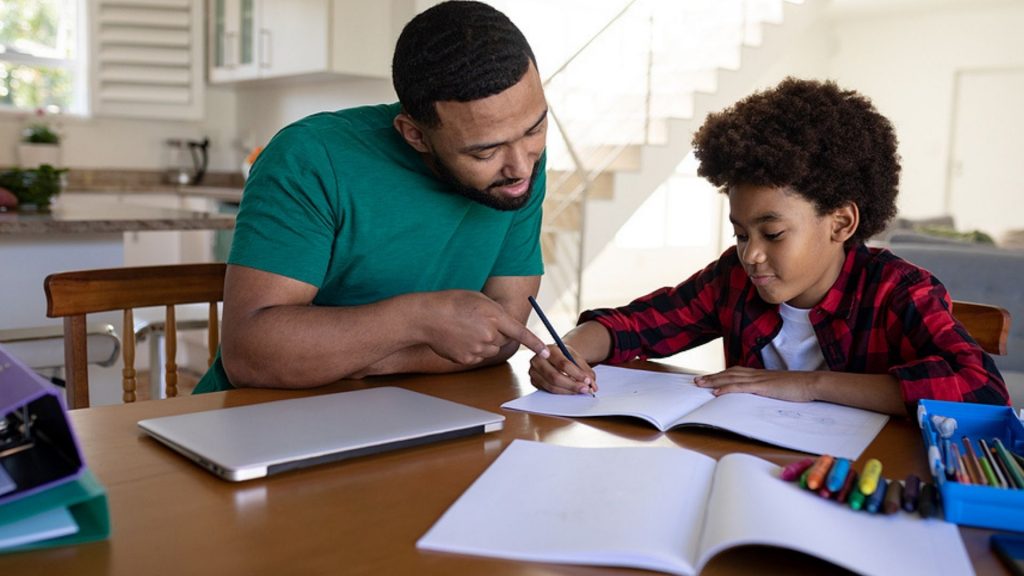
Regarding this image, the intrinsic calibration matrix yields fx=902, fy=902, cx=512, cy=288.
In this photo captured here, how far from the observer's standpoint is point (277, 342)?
1.15 m

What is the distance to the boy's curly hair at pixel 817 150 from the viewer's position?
1314 mm

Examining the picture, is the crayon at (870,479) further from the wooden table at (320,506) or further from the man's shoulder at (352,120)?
the man's shoulder at (352,120)

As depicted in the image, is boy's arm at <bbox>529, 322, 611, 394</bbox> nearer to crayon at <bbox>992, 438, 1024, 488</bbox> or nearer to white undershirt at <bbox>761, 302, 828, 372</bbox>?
white undershirt at <bbox>761, 302, 828, 372</bbox>

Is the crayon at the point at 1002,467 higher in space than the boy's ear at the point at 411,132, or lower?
lower

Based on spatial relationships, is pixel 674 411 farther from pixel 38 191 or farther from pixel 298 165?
pixel 38 191

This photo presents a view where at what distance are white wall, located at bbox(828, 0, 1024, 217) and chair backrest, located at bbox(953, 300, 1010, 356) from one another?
7.15 meters

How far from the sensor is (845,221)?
1.36 metres

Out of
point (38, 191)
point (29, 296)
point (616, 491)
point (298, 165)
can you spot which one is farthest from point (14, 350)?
point (616, 491)

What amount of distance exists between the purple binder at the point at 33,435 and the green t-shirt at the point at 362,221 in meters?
0.57

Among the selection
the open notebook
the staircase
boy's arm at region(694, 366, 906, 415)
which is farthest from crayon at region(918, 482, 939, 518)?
the staircase

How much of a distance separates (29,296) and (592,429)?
8.38 feet

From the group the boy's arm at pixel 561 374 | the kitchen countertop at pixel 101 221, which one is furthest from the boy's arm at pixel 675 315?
the kitchen countertop at pixel 101 221

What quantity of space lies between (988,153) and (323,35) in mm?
6138

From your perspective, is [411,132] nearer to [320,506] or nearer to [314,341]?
[314,341]
